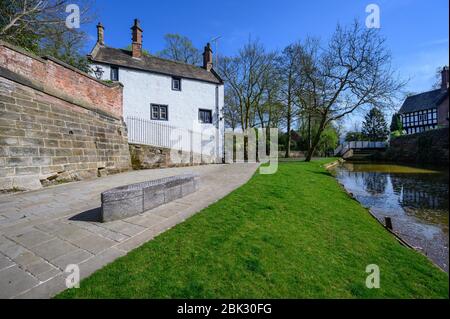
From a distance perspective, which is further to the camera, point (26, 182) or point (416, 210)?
point (416, 210)

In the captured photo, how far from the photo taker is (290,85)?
1945cm

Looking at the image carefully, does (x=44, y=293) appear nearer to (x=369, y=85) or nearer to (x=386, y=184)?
(x=386, y=184)

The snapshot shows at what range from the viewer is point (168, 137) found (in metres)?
15.2

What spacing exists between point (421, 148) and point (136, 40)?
96.4 feet

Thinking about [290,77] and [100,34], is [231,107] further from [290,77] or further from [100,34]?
[100,34]

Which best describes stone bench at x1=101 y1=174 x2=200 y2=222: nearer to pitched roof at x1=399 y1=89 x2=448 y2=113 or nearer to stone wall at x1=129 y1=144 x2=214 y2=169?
stone wall at x1=129 y1=144 x2=214 y2=169

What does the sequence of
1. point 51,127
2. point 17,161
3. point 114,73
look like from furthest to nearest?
point 114,73 < point 51,127 < point 17,161

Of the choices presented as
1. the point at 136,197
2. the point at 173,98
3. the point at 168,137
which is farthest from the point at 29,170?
the point at 173,98

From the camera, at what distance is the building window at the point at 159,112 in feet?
54.4

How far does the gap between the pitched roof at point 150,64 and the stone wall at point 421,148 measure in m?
21.2

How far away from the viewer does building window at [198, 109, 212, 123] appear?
18.2m

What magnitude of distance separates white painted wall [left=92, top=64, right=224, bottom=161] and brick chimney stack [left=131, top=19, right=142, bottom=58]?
2166mm

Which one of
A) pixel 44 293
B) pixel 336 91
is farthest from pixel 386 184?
pixel 44 293
